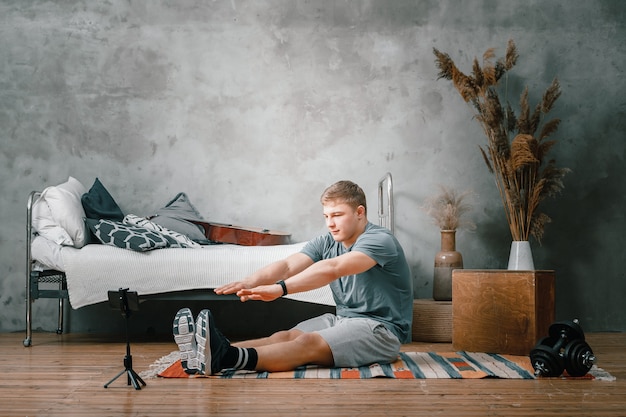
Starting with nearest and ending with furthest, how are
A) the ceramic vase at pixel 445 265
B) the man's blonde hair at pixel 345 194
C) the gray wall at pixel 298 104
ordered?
1. the man's blonde hair at pixel 345 194
2. the ceramic vase at pixel 445 265
3. the gray wall at pixel 298 104

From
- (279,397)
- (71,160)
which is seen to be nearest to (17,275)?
(71,160)

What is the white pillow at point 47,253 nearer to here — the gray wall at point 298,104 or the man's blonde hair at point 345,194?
the gray wall at point 298,104

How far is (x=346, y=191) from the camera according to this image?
9.03ft

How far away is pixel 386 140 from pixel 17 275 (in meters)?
2.55

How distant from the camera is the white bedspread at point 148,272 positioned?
11.5 feet

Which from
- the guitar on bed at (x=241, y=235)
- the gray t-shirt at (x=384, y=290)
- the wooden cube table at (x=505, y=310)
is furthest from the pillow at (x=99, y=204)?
the wooden cube table at (x=505, y=310)

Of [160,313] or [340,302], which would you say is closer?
[340,302]

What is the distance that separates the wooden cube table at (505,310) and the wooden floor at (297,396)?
0.39 m

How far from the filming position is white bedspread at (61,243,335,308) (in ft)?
11.5

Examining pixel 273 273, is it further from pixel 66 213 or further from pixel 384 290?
pixel 66 213

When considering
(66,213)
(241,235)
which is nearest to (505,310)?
(241,235)

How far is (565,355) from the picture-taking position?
8.38 ft

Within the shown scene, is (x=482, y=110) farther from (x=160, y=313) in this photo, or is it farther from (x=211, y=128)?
(x=160, y=313)

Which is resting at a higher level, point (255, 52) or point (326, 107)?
point (255, 52)
